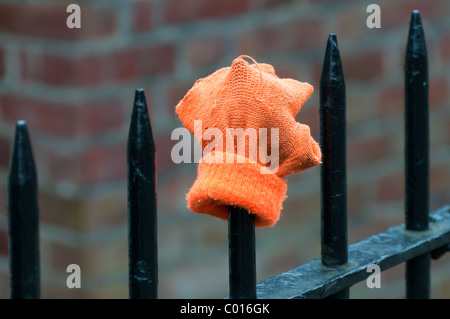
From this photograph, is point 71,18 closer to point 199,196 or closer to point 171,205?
point 171,205

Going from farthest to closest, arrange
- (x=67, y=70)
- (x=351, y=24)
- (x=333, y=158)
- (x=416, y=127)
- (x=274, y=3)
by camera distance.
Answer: (x=351, y=24) < (x=274, y=3) < (x=67, y=70) < (x=416, y=127) < (x=333, y=158)

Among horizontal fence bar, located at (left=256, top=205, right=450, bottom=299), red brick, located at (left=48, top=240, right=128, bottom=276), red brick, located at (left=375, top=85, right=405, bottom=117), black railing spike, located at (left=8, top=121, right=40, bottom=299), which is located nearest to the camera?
black railing spike, located at (left=8, top=121, right=40, bottom=299)

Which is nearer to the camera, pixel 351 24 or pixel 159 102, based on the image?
pixel 159 102

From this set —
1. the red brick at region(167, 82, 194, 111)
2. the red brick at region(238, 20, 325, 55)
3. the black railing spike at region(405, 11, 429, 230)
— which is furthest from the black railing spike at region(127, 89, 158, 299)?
the red brick at region(238, 20, 325, 55)

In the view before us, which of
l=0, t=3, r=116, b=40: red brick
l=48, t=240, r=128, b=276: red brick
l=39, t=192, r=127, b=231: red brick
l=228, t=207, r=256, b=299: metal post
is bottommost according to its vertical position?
l=48, t=240, r=128, b=276: red brick

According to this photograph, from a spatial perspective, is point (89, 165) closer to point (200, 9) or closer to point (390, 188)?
point (200, 9)

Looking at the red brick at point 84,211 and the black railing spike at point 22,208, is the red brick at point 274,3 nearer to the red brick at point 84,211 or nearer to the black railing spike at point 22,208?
the red brick at point 84,211

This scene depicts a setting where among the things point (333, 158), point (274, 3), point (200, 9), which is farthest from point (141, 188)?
point (274, 3)

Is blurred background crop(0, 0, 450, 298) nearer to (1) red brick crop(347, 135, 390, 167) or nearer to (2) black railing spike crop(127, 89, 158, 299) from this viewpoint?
(1) red brick crop(347, 135, 390, 167)
